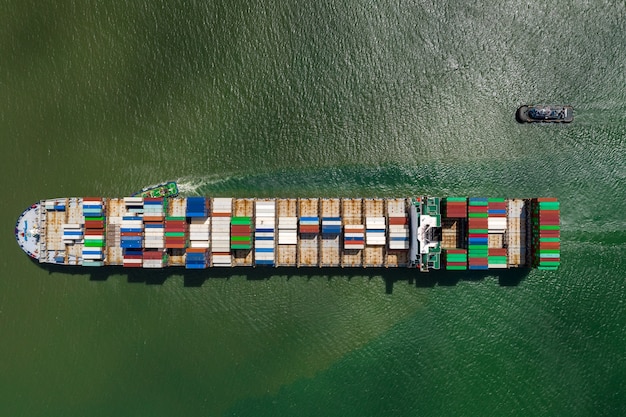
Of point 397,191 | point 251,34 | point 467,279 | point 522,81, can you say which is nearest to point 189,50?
point 251,34

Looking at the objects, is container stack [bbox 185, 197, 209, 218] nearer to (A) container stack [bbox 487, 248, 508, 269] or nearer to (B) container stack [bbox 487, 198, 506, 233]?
(B) container stack [bbox 487, 198, 506, 233]

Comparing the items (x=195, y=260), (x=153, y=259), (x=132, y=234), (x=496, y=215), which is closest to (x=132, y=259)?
(x=153, y=259)

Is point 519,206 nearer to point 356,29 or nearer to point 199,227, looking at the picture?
point 356,29

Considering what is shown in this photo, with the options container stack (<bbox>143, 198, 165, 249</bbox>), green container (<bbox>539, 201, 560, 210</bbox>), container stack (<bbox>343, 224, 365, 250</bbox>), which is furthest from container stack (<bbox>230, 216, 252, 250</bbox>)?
green container (<bbox>539, 201, 560, 210</bbox>)

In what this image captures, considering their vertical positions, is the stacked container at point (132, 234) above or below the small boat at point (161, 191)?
below

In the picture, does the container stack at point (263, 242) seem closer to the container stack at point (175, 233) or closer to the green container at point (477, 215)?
the container stack at point (175, 233)

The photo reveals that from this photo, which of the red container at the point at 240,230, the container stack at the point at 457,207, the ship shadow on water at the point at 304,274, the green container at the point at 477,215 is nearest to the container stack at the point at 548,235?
the ship shadow on water at the point at 304,274
